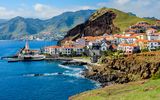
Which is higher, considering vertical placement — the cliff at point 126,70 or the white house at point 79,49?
the white house at point 79,49

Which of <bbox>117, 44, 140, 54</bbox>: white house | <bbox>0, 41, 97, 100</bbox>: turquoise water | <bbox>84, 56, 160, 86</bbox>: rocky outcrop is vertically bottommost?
<bbox>0, 41, 97, 100</bbox>: turquoise water

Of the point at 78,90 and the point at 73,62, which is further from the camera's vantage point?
the point at 73,62

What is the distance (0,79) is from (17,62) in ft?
203

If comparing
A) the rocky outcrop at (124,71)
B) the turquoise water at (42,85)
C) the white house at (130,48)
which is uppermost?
the white house at (130,48)

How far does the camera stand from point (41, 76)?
128m

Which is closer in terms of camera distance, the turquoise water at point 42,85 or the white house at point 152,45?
the turquoise water at point 42,85

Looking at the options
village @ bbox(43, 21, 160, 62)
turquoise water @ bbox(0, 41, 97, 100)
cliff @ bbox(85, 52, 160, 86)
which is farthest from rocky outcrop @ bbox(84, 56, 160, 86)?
village @ bbox(43, 21, 160, 62)

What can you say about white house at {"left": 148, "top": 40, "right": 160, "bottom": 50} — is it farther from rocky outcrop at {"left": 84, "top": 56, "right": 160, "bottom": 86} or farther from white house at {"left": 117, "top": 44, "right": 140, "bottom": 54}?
rocky outcrop at {"left": 84, "top": 56, "right": 160, "bottom": 86}

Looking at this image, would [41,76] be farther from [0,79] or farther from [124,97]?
[124,97]

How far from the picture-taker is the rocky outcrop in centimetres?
10414

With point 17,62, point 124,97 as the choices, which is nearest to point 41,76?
point 17,62

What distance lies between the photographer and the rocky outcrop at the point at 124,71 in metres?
104

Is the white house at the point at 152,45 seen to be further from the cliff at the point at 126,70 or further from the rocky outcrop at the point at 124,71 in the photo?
the rocky outcrop at the point at 124,71

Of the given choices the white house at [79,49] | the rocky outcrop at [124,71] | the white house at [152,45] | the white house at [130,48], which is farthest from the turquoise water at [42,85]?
the white house at [79,49]
